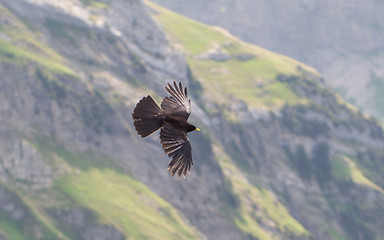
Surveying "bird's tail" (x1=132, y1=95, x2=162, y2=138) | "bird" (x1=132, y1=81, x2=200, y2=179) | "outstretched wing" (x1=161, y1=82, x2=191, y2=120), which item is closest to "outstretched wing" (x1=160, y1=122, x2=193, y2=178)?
"bird" (x1=132, y1=81, x2=200, y2=179)

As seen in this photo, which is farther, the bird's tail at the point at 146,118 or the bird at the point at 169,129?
the bird's tail at the point at 146,118

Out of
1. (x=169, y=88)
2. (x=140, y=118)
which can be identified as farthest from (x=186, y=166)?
(x=169, y=88)

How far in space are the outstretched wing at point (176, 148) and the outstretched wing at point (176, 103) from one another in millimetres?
2531

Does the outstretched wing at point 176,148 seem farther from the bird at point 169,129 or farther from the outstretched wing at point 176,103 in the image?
the outstretched wing at point 176,103

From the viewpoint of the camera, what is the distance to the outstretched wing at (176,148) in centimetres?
3189

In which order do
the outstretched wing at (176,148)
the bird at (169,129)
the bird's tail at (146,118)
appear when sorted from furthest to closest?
the bird's tail at (146,118)
the bird at (169,129)
the outstretched wing at (176,148)

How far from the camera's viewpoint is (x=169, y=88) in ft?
123

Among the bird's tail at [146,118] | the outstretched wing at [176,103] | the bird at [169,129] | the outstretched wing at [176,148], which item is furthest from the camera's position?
the outstretched wing at [176,103]

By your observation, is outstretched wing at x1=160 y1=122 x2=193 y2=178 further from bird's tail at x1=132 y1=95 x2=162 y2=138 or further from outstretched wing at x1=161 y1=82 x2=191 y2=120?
outstretched wing at x1=161 y1=82 x2=191 y2=120

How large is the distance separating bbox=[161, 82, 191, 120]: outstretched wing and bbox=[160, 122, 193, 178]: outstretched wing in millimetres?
2531

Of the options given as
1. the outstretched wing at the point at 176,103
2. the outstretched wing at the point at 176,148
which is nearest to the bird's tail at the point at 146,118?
the outstretched wing at the point at 176,148

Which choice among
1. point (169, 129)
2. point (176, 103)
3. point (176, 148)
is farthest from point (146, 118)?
point (176, 103)

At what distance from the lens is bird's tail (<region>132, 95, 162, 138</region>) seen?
3269cm

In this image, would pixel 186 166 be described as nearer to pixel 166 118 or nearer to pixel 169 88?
pixel 166 118
